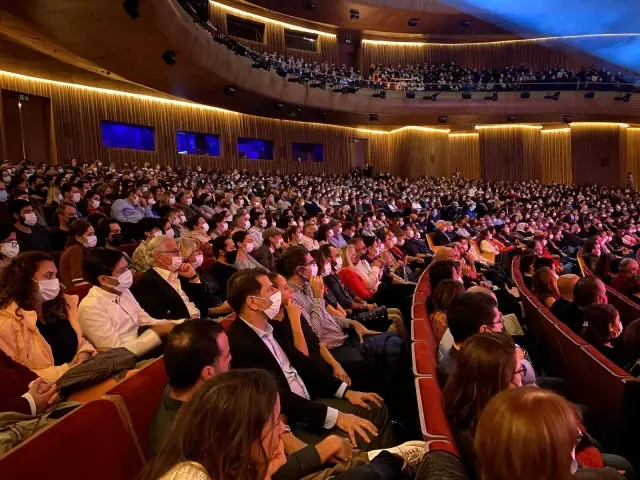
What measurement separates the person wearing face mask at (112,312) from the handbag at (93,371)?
18.7 inches

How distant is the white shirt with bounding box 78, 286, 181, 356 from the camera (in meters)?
2.58

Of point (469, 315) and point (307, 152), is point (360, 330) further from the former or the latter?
point (307, 152)

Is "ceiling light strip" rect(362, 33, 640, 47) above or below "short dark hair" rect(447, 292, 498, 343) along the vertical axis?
above

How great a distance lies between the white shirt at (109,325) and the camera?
2.58 metres

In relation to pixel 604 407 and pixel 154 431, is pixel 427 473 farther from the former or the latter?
pixel 604 407

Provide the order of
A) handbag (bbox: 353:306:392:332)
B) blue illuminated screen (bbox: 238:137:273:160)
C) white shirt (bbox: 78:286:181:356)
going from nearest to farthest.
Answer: white shirt (bbox: 78:286:181:356)
handbag (bbox: 353:306:392:332)
blue illuminated screen (bbox: 238:137:273:160)

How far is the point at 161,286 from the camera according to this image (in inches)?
125

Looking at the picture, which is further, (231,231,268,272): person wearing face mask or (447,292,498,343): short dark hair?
(231,231,268,272): person wearing face mask

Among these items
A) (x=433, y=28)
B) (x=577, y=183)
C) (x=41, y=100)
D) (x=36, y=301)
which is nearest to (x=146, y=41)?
(x=41, y=100)

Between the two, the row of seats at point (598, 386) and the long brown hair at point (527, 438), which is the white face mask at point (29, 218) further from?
the long brown hair at point (527, 438)

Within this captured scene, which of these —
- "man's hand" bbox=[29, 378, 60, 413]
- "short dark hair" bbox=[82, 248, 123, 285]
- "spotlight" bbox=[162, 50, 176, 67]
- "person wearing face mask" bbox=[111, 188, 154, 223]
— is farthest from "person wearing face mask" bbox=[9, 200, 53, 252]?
"spotlight" bbox=[162, 50, 176, 67]

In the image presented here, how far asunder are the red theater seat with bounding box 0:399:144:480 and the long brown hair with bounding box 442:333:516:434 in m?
0.96

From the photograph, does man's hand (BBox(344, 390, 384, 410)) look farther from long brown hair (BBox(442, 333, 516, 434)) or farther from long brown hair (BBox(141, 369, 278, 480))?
long brown hair (BBox(141, 369, 278, 480))

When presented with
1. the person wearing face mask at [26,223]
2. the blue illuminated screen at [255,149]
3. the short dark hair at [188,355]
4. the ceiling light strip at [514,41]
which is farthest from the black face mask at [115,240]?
the ceiling light strip at [514,41]
